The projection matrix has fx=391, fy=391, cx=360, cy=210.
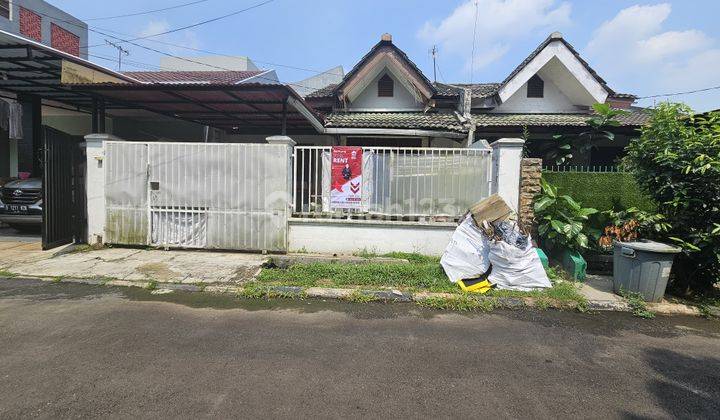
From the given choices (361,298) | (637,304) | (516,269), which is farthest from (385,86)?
(637,304)

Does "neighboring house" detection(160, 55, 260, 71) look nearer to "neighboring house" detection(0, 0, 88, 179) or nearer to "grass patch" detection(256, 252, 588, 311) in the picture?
"neighboring house" detection(0, 0, 88, 179)

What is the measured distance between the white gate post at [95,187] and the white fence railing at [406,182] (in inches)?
150

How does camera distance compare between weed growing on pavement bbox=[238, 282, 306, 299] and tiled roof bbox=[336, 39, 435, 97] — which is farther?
tiled roof bbox=[336, 39, 435, 97]

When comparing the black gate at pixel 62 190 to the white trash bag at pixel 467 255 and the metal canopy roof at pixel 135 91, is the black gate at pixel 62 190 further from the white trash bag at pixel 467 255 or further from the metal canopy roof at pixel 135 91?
the white trash bag at pixel 467 255

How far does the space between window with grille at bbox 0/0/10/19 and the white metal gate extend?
45.1 feet

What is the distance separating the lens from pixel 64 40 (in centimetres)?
1922

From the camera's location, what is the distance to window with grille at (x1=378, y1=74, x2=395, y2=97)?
491 inches

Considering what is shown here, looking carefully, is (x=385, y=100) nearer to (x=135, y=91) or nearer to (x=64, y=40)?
(x=135, y=91)

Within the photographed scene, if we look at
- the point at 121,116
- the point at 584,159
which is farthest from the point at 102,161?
the point at 584,159

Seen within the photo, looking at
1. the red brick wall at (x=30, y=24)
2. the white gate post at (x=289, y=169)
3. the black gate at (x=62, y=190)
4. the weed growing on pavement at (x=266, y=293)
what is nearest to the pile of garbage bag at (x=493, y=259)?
the weed growing on pavement at (x=266, y=293)

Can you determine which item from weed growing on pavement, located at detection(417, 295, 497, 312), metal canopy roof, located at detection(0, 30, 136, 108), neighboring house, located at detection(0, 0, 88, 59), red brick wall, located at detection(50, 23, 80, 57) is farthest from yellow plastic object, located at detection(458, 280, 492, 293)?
red brick wall, located at detection(50, 23, 80, 57)

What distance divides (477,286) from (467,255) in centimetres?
51

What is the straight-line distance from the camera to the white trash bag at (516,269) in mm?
5730

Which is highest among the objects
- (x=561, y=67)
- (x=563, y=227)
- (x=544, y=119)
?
(x=561, y=67)
